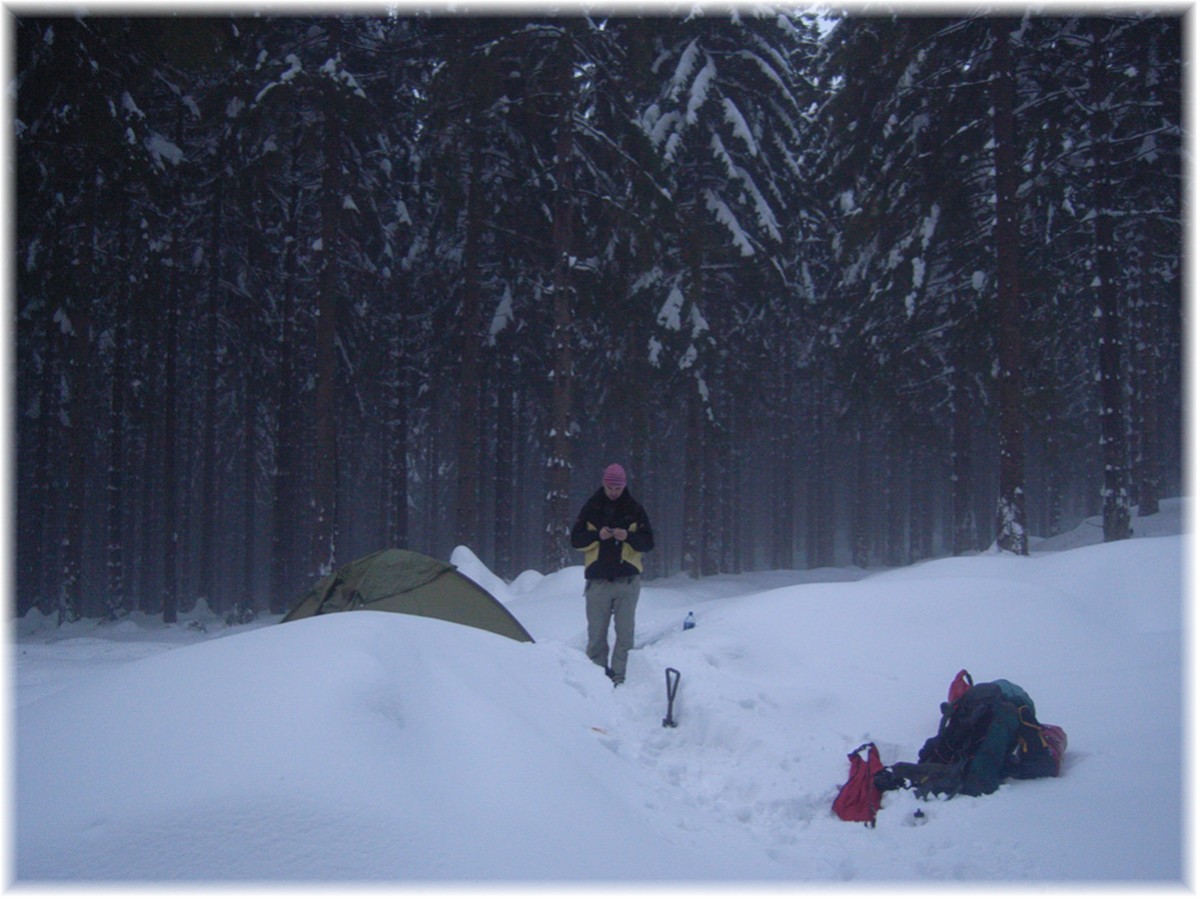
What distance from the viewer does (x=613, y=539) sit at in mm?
7445

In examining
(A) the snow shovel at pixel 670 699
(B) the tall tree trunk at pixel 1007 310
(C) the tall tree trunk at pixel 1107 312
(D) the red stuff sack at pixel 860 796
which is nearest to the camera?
(D) the red stuff sack at pixel 860 796

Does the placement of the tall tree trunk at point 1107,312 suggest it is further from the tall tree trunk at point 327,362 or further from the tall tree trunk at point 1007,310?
the tall tree trunk at point 327,362

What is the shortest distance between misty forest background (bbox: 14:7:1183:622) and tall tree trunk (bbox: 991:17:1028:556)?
5cm

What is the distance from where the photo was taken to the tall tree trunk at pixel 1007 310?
11570mm

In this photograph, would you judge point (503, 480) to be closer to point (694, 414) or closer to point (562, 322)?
point (694, 414)

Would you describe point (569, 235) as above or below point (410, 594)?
above

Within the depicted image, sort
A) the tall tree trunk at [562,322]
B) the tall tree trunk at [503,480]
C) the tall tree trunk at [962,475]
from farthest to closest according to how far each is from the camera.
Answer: the tall tree trunk at [503,480], the tall tree trunk at [962,475], the tall tree trunk at [562,322]

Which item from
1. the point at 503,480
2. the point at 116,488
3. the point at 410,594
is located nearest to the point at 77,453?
the point at 116,488

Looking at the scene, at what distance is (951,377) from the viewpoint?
57.0 feet

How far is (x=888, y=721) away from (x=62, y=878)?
5156 millimetres

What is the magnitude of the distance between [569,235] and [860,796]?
40.4ft

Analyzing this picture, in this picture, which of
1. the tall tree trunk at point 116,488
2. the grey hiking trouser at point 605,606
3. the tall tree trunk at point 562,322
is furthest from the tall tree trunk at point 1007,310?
the tall tree trunk at point 116,488

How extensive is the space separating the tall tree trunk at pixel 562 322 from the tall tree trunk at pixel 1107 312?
30.2 ft

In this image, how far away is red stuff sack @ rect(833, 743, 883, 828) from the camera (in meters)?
4.31
